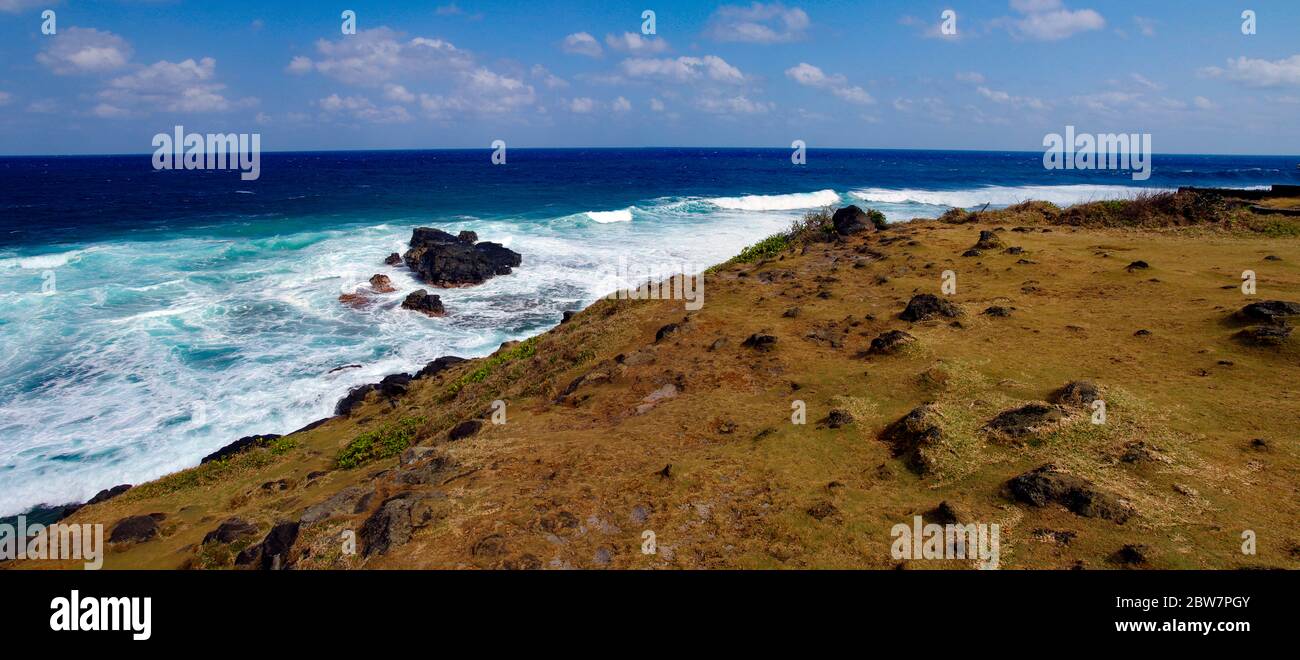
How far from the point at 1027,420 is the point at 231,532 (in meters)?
12.4

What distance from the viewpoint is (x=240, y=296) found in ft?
106

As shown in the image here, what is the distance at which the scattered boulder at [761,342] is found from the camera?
1452 centimetres

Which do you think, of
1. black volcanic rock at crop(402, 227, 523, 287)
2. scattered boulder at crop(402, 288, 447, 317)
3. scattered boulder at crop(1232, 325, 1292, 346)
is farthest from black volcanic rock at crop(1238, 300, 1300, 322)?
black volcanic rock at crop(402, 227, 523, 287)

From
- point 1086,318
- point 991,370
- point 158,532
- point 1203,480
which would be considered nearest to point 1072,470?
point 1203,480

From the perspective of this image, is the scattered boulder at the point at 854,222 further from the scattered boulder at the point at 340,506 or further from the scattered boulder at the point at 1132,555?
the scattered boulder at the point at 340,506

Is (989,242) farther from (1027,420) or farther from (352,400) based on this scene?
(352,400)

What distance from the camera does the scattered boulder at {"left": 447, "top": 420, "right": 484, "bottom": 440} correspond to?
12.8 m

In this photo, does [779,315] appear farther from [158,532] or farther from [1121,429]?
[158,532]

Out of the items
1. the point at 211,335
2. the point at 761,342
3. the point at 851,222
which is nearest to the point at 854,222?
the point at 851,222

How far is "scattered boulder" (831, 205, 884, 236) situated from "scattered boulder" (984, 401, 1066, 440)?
59.4 ft

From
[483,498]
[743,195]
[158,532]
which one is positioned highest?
[743,195]

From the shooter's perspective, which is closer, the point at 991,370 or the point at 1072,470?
the point at 1072,470
